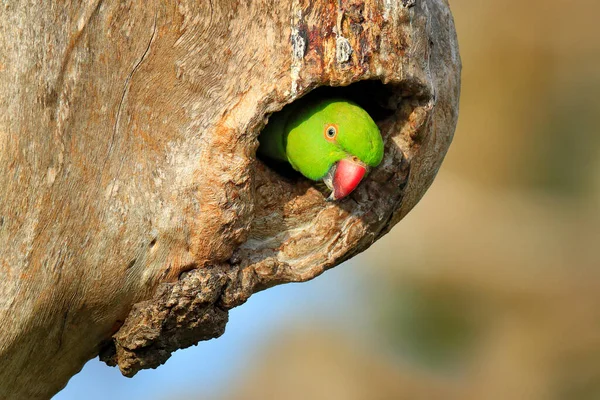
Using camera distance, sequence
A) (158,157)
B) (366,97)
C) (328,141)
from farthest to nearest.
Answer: (366,97) < (328,141) < (158,157)

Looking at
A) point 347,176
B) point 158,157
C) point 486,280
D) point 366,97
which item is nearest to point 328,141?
point 347,176

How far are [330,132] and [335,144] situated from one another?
7 centimetres

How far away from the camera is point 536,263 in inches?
333

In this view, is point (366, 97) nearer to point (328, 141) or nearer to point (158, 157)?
point (328, 141)

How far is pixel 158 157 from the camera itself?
125 inches

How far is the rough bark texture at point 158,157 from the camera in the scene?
8.95 ft

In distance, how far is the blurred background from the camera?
8.36 metres

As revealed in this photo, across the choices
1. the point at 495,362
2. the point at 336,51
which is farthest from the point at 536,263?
the point at 336,51

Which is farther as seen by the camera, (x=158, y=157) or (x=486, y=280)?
(x=486, y=280)

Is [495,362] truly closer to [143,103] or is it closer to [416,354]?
[416,354]

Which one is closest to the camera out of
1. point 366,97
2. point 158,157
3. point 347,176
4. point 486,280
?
point 158,157

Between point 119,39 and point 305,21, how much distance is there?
2.61ft

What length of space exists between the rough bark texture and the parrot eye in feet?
0.92

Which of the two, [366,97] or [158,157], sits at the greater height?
[366,97]
